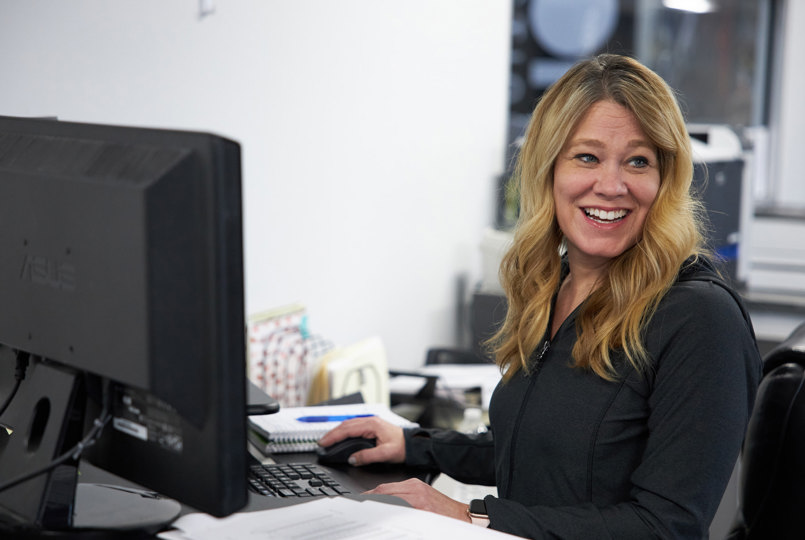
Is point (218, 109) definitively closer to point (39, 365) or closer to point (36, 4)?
point (36, 4)

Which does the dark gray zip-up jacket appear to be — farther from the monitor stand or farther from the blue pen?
the monitor stand

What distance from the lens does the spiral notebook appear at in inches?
→ 65.0

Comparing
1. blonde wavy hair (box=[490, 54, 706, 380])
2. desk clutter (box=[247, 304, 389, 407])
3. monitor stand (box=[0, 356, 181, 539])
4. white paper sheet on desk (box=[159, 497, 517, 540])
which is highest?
blonde wavy hair (box=[490, 54, 706, 380])

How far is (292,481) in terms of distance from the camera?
4.59 ft

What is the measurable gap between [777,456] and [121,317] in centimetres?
123

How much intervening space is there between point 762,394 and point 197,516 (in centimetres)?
106

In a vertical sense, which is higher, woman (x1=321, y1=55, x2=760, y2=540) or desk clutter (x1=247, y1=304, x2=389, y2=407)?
woman (x1=321, y1=55, x2=760, y2=540)

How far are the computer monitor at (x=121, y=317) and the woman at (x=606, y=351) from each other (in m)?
0.44

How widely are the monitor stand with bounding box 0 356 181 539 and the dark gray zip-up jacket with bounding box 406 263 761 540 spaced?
506 mm

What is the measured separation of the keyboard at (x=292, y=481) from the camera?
134 cm

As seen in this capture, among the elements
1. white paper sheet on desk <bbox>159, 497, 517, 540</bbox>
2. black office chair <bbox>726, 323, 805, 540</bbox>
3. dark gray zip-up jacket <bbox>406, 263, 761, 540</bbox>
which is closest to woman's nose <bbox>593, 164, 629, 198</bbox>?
dark gray zip-up jacket <bbox>406, 263, 761, 540</bbox>

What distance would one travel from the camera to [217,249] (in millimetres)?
852

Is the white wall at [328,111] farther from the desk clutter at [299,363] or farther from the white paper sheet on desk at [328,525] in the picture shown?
the white paper sheet on desk at [328,525]

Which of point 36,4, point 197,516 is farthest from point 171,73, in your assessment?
point 197,516
